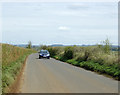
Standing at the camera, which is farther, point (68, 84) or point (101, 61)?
point (101, 61)

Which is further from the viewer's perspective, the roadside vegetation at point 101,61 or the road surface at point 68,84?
the roadside vegetation at point 101,61

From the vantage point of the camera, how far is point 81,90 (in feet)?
36.8

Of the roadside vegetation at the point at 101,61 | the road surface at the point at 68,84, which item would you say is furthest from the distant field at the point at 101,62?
the road surface at the point at 68,84

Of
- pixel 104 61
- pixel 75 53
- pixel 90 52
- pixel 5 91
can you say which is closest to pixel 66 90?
pixel 5 91

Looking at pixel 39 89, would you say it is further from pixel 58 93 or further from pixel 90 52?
pixel 90 52

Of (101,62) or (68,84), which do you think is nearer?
(68,84)

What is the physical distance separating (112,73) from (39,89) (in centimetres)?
721

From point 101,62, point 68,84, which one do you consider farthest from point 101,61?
point 68,84

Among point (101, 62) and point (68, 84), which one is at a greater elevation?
point (101, 62)

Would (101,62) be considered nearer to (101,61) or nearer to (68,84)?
(101,61)

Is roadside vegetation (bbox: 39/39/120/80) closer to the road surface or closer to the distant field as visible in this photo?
the distant field

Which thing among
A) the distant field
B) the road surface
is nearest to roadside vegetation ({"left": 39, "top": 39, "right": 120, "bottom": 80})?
the distant field

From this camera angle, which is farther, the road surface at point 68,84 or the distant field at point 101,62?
the distant field at point 101,62

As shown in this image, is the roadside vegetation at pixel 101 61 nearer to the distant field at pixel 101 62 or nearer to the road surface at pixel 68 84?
the distant field at pixel 101 62
